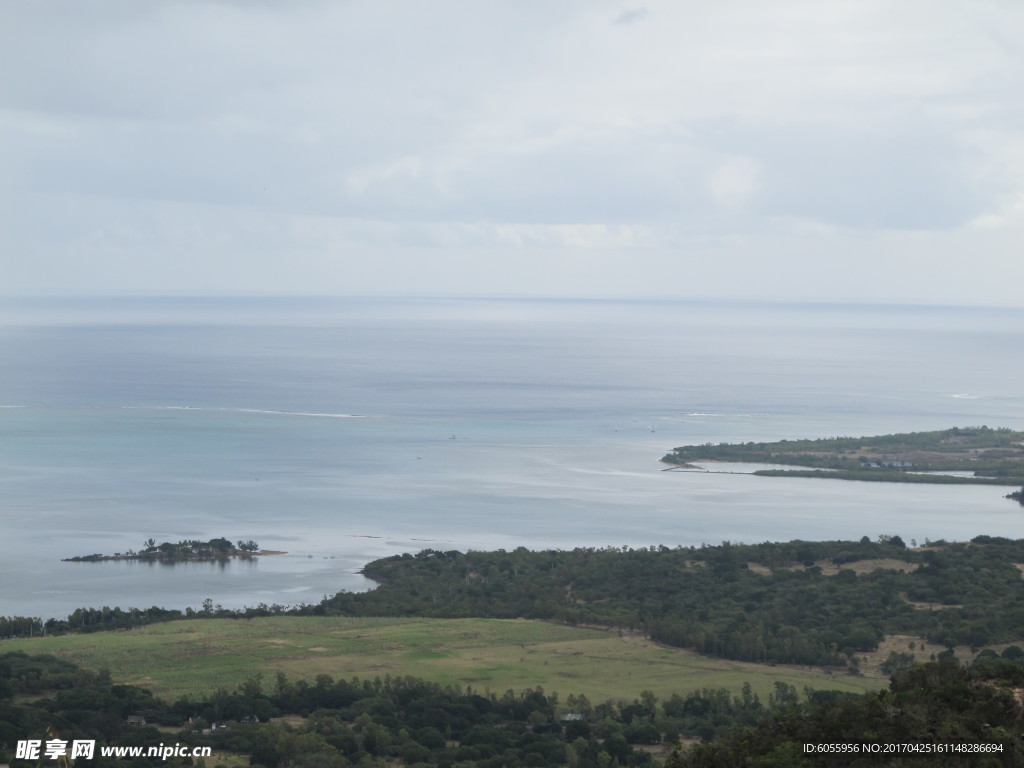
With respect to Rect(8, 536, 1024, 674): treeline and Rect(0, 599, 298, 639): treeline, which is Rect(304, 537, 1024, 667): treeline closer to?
Rect(8, 536, 1024, 674): treeline

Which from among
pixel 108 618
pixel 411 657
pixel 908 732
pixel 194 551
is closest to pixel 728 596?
pixel 411 657

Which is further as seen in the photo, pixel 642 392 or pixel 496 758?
pixel 642 392

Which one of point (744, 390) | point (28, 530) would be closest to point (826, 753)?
point (28, 530)

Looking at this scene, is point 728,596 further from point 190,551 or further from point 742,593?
point 190,551

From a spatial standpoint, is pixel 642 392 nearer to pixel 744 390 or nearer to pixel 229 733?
pixel 744 390

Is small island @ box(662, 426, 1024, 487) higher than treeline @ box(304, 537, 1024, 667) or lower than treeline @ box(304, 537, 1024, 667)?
higher

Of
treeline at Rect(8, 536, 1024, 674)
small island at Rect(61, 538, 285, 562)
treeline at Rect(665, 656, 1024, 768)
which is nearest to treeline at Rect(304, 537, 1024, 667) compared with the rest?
treeline at Rect(8, 536, 1024, 674)
